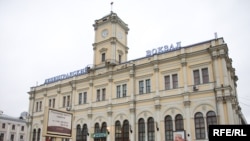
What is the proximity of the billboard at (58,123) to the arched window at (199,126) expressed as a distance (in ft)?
48.9

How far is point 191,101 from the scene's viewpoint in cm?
3269

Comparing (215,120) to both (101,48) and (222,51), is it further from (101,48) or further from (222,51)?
(101,48)

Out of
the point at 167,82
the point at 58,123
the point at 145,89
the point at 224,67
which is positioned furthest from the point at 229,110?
the point at 58,123

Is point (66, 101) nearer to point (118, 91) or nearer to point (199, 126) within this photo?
point (118, 91)

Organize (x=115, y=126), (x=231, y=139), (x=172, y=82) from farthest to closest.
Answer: (x=115, y=126) → (x=172, y=82) → (x=231, y=139)

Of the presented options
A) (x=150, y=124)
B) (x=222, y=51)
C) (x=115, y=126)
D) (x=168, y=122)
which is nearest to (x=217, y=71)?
(x=222, y=51)

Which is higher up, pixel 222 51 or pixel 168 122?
pixel 222 51

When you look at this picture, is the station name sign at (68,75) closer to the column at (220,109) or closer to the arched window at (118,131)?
the arched window at (118,131)

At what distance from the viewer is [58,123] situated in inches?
1054

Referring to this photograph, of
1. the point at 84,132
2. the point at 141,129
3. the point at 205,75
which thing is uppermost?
the point at 205,75

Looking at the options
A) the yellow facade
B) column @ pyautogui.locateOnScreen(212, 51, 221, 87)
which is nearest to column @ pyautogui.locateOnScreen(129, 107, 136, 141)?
the yellow facade

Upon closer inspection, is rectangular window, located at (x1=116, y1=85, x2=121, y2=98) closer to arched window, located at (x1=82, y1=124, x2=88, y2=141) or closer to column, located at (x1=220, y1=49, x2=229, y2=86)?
arched window, located at (x1=82, y1=124, x2=88, y2=141)

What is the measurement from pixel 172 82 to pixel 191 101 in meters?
3.78

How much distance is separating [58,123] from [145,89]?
14.5 meters
